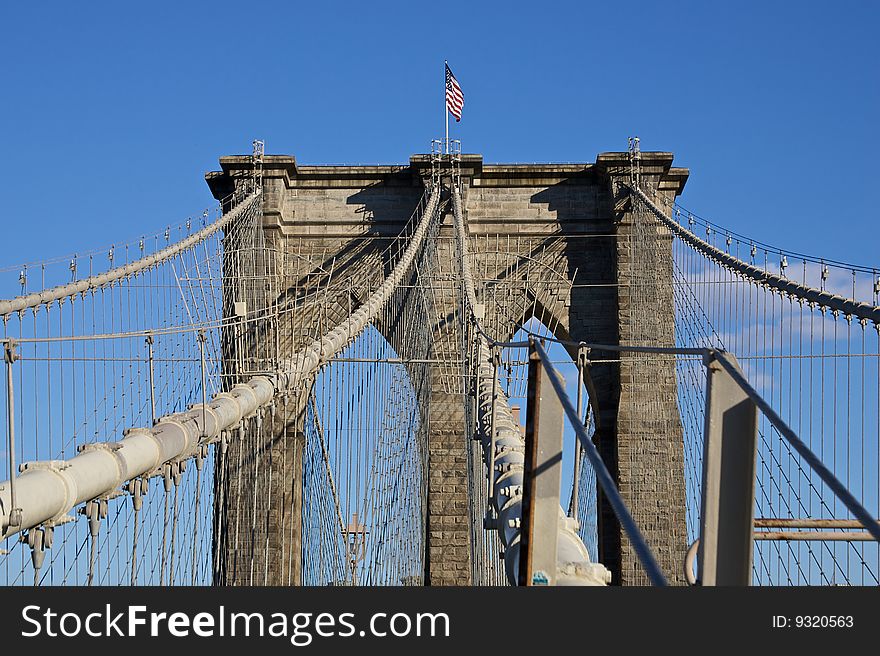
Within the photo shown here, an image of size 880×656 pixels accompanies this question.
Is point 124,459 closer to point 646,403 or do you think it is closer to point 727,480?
point 727,480

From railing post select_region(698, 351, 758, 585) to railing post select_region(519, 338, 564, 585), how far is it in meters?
1.09

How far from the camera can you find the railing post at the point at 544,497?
4332mm

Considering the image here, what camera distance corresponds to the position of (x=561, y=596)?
340cm

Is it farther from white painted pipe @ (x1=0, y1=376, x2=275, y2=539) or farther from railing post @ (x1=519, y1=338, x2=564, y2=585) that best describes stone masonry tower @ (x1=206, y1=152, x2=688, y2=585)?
railing post @ (x1=519, y1=338, x2=564, y2=585)

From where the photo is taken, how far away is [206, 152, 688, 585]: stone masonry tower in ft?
63.7

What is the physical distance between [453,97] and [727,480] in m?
20.0

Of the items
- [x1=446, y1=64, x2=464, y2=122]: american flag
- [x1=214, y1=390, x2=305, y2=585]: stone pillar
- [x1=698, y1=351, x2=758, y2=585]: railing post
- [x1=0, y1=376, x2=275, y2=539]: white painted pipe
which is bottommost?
[x1=698, y1=351, x2=758, y2=585]: railing post

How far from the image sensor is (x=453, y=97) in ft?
74.6

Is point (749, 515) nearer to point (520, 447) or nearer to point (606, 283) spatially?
point (520, 447)

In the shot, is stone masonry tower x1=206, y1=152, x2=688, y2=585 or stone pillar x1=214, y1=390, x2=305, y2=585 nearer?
stone pillar x1=214, y1=390, x2=305, y2=585

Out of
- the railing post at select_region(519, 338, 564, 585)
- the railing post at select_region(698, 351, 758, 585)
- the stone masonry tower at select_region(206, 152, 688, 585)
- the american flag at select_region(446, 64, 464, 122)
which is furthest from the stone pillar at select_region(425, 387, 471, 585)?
the railing post at select_region(698, 351, 758, 585)

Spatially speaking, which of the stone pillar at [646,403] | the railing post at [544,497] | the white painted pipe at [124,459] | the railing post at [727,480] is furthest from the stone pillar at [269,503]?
the railing post at [727,480]

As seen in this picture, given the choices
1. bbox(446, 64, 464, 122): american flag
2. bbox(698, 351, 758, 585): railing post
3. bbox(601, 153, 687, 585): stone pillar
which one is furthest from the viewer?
bbox(446, 64, 464, 122): american flag

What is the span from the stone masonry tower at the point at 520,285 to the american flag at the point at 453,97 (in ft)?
6.43
